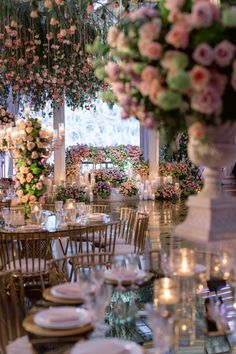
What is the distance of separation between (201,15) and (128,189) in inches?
511

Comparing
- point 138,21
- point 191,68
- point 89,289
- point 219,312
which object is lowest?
point 219,312

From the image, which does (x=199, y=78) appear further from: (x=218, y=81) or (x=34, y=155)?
(x=34, y=155)

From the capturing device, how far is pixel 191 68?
243 cm

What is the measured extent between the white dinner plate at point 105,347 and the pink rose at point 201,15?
4.62ft

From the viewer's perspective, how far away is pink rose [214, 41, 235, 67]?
2.35m

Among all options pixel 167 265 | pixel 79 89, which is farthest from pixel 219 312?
pixel 79 89

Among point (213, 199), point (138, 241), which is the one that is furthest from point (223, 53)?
point (138, 241)

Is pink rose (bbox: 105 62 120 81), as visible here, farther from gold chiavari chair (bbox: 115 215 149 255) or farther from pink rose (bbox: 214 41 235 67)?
gold chiavari chair (bbox: 115 215 149 255)

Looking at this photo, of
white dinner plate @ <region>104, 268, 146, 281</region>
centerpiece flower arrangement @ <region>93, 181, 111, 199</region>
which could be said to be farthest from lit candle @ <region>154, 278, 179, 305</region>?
centerpiece flower arrangement @ <region>93, 181, 111, 199</region>

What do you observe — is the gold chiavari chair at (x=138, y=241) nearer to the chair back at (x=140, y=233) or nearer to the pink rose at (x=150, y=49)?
the chair back at (x=140, y=233)

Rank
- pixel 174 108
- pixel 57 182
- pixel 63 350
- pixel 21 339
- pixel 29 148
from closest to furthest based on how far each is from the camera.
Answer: pixel 63 350 < pixel 174 108 < pixel 21 339 < pixel 29 148 < pixel 57 182

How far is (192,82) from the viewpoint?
7.70 ft

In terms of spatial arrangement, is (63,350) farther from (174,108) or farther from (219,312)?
(174,108)

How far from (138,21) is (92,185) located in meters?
12.3
